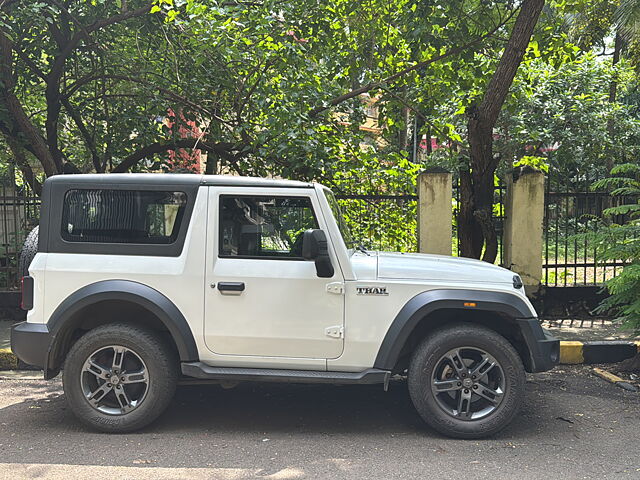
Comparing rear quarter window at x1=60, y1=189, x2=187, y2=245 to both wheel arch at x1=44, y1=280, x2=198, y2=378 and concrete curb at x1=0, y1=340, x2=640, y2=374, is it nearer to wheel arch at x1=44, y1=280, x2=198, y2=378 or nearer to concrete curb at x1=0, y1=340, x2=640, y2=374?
wheel arch at x1=44, y1=280, x2=198, y2=378

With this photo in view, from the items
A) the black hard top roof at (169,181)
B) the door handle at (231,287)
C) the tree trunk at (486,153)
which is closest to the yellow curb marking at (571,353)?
the tree trunk at (486,153)

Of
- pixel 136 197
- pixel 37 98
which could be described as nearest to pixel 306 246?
pixel 136 197

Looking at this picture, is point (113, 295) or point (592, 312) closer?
point (113, 295)

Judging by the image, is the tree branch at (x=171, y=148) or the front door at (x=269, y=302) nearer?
the front door at (x=269, y=302)

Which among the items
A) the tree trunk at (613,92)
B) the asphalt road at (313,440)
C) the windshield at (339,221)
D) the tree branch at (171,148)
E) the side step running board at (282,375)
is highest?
the tree trunk at (613,92)

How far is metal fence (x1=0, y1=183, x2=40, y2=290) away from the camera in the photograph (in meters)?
8.29

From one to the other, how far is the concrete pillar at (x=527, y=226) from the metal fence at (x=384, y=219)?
1.35 meters

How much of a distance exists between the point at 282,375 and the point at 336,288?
78 cm

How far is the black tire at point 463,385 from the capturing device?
14.4ft

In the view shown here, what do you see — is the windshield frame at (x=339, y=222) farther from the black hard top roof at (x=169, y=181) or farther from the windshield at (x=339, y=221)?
the black hard top roof at (x=169, y=181)

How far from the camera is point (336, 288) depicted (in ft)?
14.5

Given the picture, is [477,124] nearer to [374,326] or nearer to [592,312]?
[592,312]

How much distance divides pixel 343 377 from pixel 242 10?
5119 millimetres

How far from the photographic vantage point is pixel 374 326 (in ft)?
14.5
